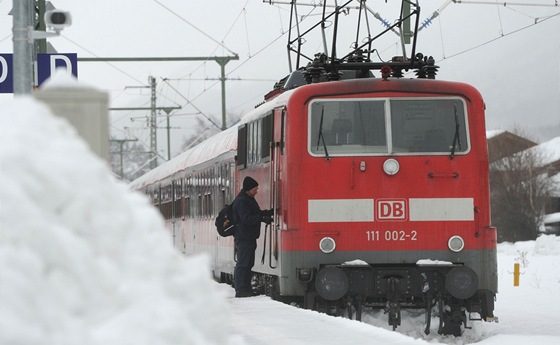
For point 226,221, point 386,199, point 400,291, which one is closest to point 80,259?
point 400,291

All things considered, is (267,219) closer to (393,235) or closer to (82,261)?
(393,235)

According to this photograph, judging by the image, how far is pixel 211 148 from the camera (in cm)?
2253

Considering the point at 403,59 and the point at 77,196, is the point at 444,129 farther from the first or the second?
the point at 77,196

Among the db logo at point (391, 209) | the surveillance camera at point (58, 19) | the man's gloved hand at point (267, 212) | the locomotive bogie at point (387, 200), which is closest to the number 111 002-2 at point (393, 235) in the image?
the locomotive bogie at point (387, 200)

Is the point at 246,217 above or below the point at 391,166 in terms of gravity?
below

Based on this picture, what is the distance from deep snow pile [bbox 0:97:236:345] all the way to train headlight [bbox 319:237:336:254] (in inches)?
331

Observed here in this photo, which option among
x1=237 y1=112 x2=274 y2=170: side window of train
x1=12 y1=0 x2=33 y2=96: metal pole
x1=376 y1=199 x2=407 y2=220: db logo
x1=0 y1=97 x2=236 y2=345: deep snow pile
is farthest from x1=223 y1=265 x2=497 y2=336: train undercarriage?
x1=0 y1=97 x2=236 y2=345: deep snow pile

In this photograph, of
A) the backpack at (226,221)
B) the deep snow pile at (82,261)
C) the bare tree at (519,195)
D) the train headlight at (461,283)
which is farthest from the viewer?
the bare tree at (519,195)

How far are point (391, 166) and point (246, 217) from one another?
2.27 metres

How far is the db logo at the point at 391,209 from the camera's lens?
42.7ft

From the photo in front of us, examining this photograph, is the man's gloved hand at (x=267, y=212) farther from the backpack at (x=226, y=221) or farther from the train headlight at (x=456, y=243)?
the train headlight at (x=456, y=243)

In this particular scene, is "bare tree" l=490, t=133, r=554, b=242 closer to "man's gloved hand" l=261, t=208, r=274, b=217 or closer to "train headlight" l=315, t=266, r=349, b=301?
"man's gloved hand" l=261, t=208, r=274, b=217

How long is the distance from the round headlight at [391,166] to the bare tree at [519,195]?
195 ft

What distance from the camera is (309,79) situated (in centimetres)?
1390
